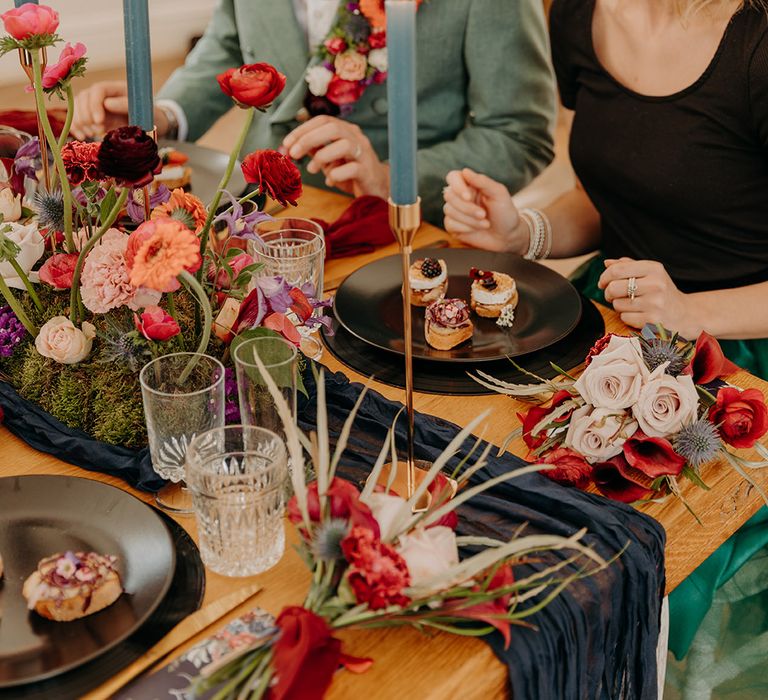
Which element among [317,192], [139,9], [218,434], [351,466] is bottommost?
[317,192]

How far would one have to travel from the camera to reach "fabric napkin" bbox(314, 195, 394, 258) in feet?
5.23

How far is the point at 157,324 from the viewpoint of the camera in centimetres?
97

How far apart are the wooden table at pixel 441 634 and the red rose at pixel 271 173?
30 centimetres

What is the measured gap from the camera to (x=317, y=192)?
1.88 metres

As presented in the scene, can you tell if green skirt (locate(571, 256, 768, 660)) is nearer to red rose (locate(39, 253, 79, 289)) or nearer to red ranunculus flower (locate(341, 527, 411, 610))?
red ranunculus flower (locate(341, 527, 411, 610))

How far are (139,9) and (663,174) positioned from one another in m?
1.00

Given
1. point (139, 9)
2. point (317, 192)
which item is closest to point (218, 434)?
point (139, 9)

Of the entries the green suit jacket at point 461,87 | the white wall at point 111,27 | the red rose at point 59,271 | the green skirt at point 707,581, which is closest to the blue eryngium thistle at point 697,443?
the green skirt at point 707,581

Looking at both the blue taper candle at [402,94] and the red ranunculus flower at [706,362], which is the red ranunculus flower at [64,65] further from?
the red ranunculus flower at [706,362]

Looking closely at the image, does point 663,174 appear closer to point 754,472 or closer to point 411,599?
point 754,472

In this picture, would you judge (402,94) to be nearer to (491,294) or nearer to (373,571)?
(373,571)

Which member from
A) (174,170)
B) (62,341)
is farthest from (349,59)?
(62,341)

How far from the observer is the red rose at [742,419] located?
3.29 ft

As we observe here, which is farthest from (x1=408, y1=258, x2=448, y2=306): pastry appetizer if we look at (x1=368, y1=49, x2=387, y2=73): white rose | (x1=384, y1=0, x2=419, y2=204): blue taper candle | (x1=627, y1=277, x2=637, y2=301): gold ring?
(x1=368, y1=49, x2=387, y2=73): white rose
